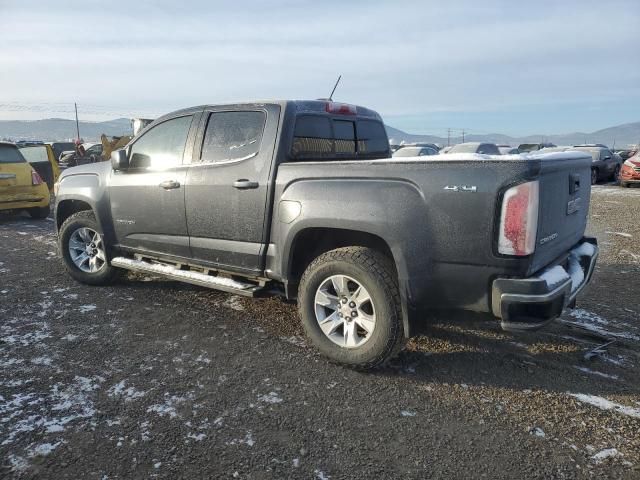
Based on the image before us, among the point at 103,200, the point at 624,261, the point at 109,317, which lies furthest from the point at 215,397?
the point at 624,261

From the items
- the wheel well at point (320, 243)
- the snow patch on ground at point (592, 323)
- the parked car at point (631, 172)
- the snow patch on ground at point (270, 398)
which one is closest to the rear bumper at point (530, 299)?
the wheel well at point (320, 243)

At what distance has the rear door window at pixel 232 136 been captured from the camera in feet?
12.3

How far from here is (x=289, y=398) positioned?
2842 mm

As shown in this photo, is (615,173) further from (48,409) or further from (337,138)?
(48,409)

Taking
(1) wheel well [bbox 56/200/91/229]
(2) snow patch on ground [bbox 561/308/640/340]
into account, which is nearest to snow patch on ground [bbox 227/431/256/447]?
(2) snow patch on ground [bbox 561/308/640/340]

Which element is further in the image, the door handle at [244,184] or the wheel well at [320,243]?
the door handle at [244,184]

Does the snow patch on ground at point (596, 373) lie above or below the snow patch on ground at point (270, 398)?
below

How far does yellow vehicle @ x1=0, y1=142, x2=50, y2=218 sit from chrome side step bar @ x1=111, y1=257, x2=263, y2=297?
232 inches

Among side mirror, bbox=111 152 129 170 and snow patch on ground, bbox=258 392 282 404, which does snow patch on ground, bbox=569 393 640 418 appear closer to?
snow patch on ground, bbox=258 392 282 404

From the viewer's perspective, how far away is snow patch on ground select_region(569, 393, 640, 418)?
266cm

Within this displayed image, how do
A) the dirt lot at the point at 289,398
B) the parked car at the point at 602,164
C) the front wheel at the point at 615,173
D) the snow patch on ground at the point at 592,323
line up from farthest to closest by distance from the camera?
1. the front wheel at the point at 615,173
2. the parked car at the point at 602,164
3. the snow patch on ground at the point at 592,323
4. the dirt lot at the point at 289,398

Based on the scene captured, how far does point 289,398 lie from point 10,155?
364 inches

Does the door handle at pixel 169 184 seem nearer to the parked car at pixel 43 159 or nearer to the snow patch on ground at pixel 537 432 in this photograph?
the snow patch on ground at pixel 537 432

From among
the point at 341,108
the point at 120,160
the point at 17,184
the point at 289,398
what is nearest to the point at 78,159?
the point at 17,184
